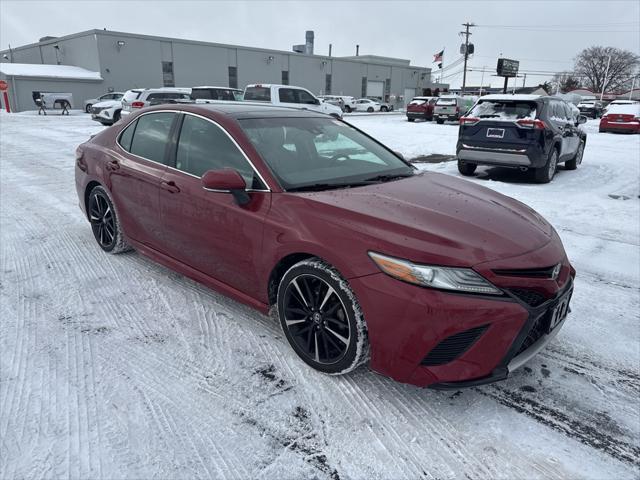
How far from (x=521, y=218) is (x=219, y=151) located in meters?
2.09

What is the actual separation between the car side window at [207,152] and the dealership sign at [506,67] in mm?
42301

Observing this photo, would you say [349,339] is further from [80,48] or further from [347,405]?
[80,48]

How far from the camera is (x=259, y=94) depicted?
1658 cm

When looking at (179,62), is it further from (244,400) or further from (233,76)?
(244,400)

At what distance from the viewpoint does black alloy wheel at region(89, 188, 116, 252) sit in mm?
4484

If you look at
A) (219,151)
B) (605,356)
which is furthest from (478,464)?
(219,151)

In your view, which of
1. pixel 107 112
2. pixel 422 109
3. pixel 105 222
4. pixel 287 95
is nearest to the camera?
pixel 105 222

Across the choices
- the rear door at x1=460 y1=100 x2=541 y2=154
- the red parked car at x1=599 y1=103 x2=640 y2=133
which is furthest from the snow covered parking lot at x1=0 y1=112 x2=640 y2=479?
the red parked car at x1=599 y1=103 x2=640 y2=133

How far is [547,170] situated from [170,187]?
24.5 feet

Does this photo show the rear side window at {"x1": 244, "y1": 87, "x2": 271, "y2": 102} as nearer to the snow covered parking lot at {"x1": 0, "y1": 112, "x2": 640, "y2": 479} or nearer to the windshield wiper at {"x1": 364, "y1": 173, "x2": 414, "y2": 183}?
the snow covered parking lot at {"x1": 0, "y1": 112, "x2": 640, "y2": 479}

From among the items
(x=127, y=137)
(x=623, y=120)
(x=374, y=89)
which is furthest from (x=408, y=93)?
(x=127, y=137)

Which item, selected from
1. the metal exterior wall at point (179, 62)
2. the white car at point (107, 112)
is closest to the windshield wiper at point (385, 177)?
the white car at point (107, 112)

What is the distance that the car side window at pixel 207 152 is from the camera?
3129 mm

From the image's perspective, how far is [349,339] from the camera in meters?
2.54
